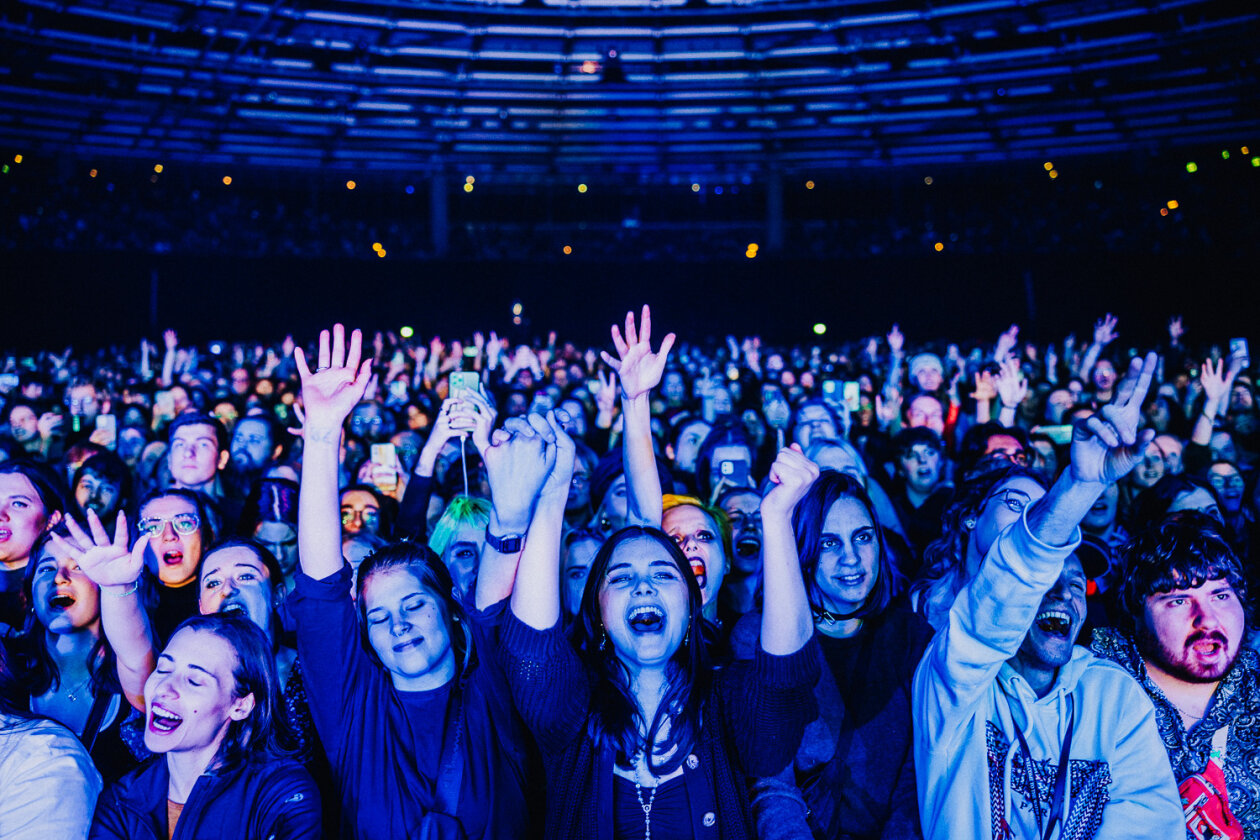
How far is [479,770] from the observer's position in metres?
2.29

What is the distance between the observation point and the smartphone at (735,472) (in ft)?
14.9

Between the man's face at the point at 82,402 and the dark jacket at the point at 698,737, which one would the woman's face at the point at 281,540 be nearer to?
the dark jacket at the point at 698,737

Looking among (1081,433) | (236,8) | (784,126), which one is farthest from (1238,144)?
(1081,433)

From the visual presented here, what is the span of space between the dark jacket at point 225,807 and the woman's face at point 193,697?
0.32 ft

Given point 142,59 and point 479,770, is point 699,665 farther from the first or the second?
point 142,59

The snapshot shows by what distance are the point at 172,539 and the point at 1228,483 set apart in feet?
15.6

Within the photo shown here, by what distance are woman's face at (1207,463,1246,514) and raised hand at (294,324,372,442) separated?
4.19m

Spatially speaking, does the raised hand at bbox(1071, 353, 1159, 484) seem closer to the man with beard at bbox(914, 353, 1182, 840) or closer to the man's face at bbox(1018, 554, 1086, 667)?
the man with beard at bbox(914, 353, 1182, 840)

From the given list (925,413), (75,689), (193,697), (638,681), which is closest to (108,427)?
(75,689)

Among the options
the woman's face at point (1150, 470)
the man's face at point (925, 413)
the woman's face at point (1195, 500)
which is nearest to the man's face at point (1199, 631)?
the woman's face at point (1195, 500)

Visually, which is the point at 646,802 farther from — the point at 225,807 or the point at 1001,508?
the point at 1001,508

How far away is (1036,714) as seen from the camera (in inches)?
Result: 87.5

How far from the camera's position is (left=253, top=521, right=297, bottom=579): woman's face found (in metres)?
3.85

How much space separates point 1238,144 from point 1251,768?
2085 centimetres
